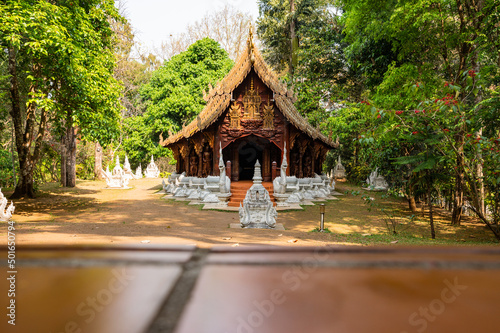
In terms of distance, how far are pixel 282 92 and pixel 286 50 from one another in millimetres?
11514

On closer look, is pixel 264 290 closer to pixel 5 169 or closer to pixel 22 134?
pixel 22 134

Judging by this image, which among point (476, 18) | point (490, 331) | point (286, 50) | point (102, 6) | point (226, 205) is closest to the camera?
point (490, 331)

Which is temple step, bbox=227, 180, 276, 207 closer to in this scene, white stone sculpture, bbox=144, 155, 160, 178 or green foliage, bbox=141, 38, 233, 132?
green foliage, bbox=141, 38, 233, 132

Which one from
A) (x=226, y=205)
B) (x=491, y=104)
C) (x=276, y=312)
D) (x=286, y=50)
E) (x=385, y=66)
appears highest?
(x=286, y=50)

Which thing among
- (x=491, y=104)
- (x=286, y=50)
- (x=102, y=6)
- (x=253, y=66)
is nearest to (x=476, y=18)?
(x=491, y=104)

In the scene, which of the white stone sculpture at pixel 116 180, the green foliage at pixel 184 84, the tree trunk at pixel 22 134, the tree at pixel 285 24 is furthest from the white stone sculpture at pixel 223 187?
the tree at pixel 285 24

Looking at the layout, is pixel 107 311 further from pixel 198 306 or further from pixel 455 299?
pixel 455 299

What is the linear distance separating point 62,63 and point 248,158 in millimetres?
11474

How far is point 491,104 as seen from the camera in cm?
581

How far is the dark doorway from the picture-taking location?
55.8 feet

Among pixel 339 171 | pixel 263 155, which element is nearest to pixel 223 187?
pixel 263 155

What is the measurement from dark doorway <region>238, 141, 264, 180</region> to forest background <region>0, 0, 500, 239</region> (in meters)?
3.67

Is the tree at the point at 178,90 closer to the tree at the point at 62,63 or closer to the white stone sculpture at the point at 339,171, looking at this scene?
the tree at the point at 62,63

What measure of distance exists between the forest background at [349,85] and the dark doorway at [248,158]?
12.0 ft
